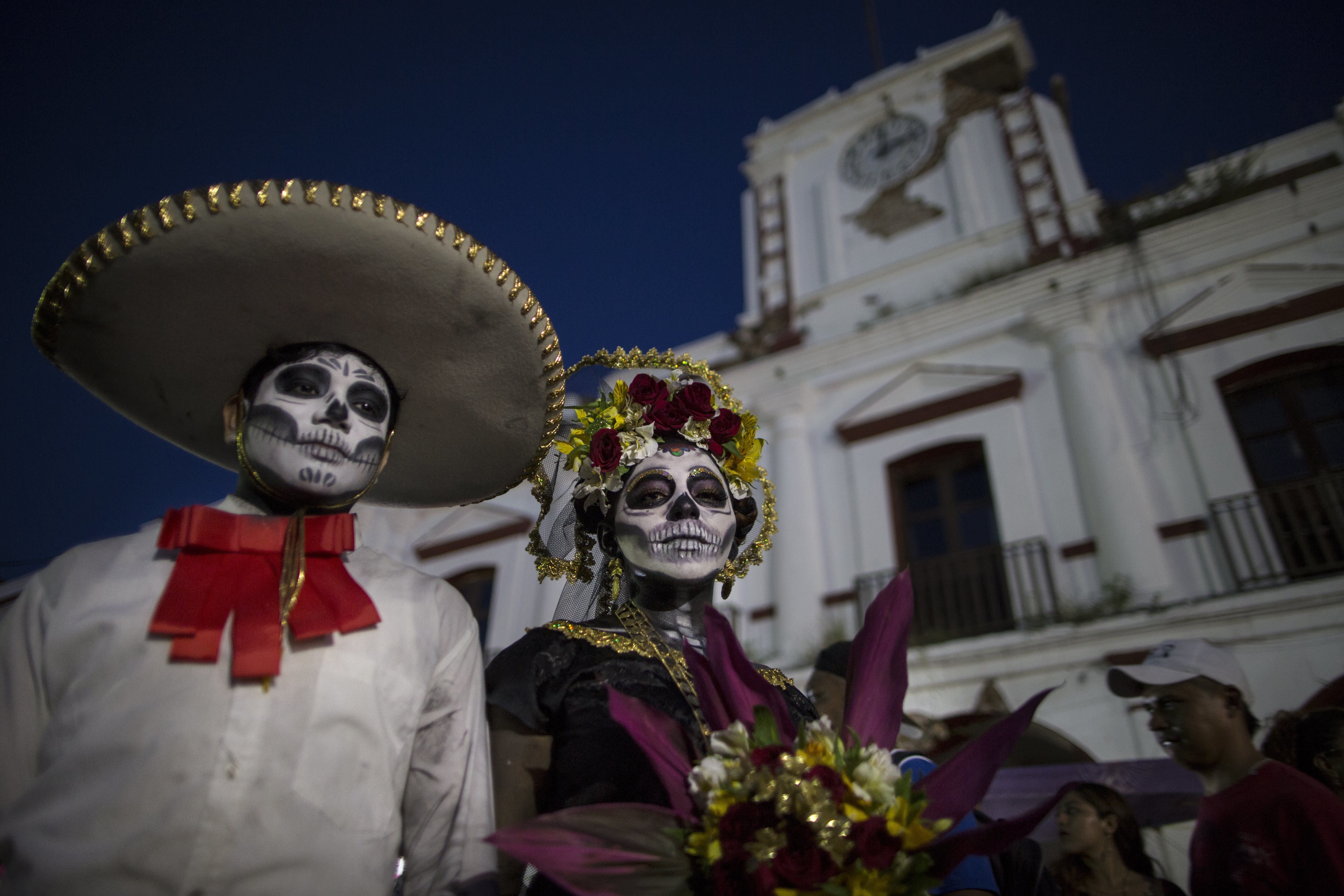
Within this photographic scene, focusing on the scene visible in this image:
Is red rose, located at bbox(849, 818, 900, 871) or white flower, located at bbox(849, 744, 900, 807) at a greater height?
white flower, located at bbox(849, 744, 900, 807)

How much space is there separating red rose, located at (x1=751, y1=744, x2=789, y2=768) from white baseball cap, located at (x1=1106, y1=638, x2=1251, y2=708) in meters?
2.26

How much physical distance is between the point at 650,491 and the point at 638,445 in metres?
0.20

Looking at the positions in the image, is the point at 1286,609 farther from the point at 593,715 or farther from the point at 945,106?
the point at 945,106

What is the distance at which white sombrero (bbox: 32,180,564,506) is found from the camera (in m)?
2.07

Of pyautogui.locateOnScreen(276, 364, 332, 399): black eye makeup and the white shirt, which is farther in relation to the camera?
pyautogui.locateOnScreen(276, 364, 332, 399): black eye makeup

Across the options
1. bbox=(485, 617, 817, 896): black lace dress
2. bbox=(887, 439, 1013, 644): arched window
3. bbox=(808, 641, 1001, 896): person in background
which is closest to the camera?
bbox=(485, 617, 817, 896): black lace dress

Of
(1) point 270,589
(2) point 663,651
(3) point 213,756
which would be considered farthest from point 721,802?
(1) point 270,589

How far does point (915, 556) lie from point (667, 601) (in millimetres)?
6527

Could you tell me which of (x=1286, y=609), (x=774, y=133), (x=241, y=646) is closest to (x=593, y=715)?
(x=241, y=646)

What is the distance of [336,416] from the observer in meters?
2.16

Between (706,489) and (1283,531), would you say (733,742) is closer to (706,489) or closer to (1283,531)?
(706,489)

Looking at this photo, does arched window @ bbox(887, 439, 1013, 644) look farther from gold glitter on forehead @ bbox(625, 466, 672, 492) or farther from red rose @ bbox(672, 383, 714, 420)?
gold glitter on forehead @ bbox(625, 466, 672, 492)

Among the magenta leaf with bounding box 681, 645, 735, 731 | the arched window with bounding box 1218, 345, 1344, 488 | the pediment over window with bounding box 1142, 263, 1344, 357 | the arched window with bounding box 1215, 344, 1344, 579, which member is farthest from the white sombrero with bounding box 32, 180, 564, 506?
the pediment over window with bounding box 1142, 263, 1344, 357

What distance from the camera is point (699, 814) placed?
1.71m
